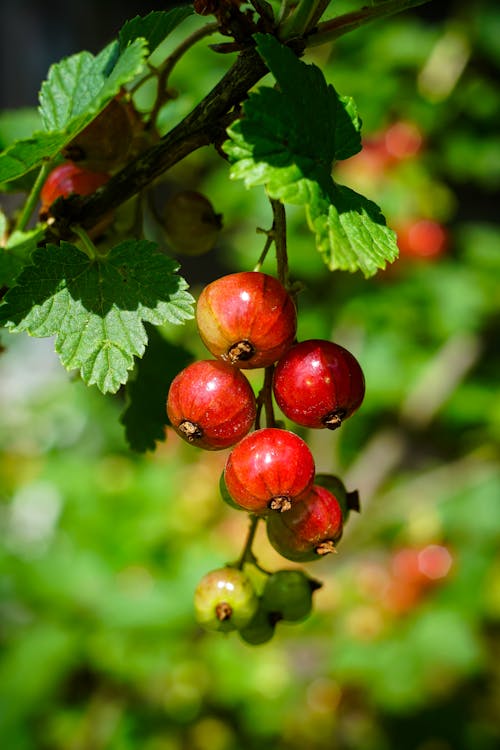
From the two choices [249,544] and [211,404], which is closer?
[211,404]

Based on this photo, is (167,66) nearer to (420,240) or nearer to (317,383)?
(317,383)

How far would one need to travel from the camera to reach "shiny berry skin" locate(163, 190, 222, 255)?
0.59m

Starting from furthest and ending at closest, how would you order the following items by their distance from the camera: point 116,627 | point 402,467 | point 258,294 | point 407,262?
point 402,467
point 407,262
point 116,627
point 258,294

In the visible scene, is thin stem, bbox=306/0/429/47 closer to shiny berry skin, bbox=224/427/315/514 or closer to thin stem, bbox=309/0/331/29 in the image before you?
thin stem, bbox=309/0/331/29

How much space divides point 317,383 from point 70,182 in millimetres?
258

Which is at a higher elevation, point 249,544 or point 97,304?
point 97,304

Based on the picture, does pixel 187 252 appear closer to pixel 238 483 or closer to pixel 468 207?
pixel 238 483

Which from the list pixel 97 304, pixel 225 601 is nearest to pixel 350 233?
pixel 97 304

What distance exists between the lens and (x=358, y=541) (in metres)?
1.97

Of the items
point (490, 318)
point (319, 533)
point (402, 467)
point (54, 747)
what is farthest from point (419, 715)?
point (319, 533)

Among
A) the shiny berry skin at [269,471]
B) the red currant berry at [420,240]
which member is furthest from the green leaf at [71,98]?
the red currant berry at [420,240]

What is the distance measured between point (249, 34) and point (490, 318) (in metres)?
1.68

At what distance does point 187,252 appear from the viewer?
0.62m

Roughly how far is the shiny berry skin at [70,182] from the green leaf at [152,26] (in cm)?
11
